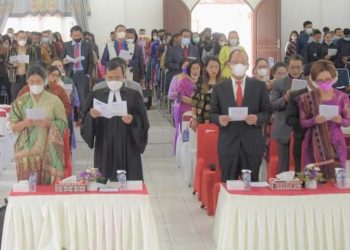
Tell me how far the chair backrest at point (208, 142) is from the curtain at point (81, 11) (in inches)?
458

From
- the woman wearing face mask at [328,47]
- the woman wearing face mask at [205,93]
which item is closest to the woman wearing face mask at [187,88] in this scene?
the woman wearing face mask at [205,93]

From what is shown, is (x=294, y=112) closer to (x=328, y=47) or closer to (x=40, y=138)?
(x=40, y=138)

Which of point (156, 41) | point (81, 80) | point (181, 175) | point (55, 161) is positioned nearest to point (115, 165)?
point (55, 161)

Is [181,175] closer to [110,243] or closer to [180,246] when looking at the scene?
[180,246]

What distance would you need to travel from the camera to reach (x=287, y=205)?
16.0 ft

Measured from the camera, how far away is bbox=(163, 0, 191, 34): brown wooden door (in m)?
18.2

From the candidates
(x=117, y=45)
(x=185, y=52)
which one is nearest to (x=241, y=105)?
(x=117, y=45)

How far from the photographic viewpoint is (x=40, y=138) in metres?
5.77

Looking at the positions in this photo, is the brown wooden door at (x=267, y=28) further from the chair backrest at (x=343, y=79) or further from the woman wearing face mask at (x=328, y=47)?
the chair backrest at (x=343, y=79)

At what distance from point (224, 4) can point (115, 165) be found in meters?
14.4

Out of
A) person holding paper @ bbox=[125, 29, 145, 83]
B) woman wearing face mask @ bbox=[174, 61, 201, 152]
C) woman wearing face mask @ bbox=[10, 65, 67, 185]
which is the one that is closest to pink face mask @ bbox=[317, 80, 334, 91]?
woman wearing face mask @ bbox=[10, 65, 67, 185]

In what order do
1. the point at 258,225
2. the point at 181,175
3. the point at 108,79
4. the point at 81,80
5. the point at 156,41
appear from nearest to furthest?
the point at 258,225, the point at 108,79, the point at 181,175, the point at 81,80, the point at 156,41

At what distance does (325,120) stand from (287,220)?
896 millimetres

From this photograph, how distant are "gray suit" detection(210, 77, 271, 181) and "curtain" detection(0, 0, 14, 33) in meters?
13.1
